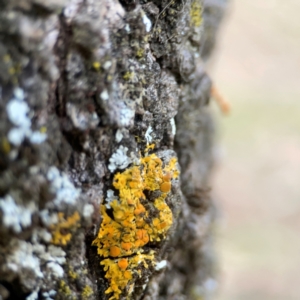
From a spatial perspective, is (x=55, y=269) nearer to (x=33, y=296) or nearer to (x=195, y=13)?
(x=33, y=296)

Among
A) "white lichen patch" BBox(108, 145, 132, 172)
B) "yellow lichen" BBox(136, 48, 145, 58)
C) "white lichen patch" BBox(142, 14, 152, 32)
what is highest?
"white lichen patch" BBox(142, 14, 152, 32)

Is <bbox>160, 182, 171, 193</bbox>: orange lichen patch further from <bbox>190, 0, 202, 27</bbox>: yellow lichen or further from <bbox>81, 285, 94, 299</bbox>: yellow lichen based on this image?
<bbox>190, 0, 202, 27</bbox>: yellow lichen

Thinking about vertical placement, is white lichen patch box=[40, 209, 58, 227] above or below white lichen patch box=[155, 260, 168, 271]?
below

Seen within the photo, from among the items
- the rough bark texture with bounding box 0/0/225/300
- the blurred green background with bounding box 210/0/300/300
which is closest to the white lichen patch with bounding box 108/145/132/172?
the rough bark texture with bounding box 0/0/225/300

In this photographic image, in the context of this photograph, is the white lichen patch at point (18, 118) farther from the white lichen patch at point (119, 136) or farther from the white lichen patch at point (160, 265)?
the white lichen patch at point (160, 265)

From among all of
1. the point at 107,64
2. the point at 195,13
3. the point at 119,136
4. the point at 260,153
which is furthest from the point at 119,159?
the point at 260,153

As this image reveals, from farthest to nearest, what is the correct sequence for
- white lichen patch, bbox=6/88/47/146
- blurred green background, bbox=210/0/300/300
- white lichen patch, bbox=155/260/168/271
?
blurred green background, bbox=210/0/300/300 → white lichen patch, bbox=155/260/168/271 → white lichen patch, bbox=6/88/47/146
